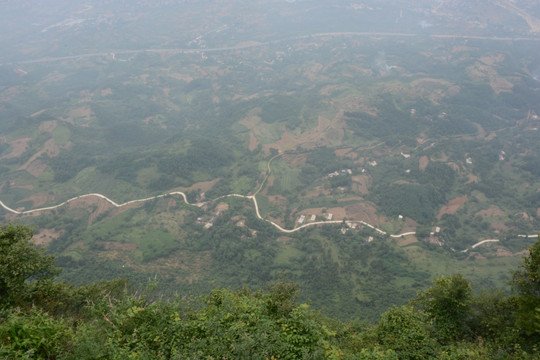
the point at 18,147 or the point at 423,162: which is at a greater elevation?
the point at 18,147

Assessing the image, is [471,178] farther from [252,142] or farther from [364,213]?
[252,142]

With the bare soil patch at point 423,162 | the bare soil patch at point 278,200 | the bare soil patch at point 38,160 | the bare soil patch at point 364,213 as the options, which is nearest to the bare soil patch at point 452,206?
the bare soil patch at point 423,162

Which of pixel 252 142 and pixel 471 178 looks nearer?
pixel 471 178

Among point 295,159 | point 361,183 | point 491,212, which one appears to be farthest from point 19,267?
point 491,212

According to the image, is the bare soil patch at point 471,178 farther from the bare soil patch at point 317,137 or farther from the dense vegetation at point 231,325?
the dense vegetation at point 231,325

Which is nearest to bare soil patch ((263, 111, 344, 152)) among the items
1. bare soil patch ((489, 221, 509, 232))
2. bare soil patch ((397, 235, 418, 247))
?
bare soil patch ((397, 235, 418, 247))

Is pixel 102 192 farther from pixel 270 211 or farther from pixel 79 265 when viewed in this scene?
pixel 270 211

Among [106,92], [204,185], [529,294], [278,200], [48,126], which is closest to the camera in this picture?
[529,294]

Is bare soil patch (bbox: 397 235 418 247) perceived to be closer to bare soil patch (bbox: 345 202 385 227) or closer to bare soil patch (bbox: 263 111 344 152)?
bare soil patch (bbox: 345 202 385 227)
